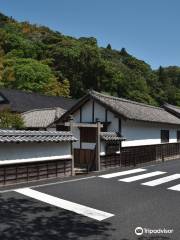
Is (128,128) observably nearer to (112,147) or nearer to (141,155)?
(141,155)

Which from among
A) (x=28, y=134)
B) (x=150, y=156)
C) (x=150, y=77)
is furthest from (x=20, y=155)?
(x=150, y=77)

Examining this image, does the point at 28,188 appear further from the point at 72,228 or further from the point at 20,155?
the point at 72,228

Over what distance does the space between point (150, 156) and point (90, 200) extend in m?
13.8

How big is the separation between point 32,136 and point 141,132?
437 inches

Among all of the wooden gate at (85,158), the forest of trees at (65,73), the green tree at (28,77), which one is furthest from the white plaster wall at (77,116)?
the forest of trees at (65,73)

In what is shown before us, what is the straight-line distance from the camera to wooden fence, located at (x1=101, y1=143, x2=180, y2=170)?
1889 centimetres

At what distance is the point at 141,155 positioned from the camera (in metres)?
22.2

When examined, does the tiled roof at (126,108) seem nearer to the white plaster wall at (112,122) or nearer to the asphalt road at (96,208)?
the white plaster wall at (112,122)

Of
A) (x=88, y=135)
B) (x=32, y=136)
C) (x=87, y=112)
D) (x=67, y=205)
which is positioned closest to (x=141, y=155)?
(x=88, y=135)

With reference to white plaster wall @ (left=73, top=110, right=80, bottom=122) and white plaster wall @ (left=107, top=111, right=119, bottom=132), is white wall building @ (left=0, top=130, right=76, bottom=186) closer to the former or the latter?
white plaster wall @ (left=107, top=111, right=119, bottom=132)

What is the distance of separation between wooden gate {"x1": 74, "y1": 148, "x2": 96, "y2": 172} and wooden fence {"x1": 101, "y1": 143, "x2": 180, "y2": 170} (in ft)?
2.04

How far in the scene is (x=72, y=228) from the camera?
24.8 feet

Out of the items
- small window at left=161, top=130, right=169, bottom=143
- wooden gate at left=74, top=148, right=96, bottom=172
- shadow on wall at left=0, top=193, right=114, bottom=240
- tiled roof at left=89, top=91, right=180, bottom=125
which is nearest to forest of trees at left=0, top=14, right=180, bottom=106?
tiled roof at left=89, top=91, right=180, bottom=125

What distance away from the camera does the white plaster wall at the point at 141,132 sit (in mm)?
20906
